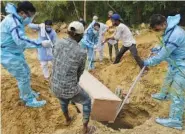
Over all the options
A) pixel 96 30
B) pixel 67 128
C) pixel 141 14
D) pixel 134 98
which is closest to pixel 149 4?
pixel 141 14

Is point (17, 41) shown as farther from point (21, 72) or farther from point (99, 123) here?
point (99, 123)

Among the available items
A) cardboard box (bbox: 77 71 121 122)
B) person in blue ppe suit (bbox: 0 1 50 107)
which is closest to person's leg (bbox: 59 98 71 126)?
cardboard box (bbox: 77 71 121 122)

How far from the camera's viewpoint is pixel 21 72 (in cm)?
589

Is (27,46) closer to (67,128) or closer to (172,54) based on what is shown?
(67,128)

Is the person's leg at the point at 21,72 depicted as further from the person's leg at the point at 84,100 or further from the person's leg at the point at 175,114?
the person's leg at the point at 175,114

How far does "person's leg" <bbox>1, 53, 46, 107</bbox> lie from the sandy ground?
0.48 feet

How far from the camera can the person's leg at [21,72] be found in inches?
229

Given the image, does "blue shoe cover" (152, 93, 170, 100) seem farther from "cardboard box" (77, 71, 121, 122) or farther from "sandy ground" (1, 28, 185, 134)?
"cardboard box" (77, 71, 121, 122)

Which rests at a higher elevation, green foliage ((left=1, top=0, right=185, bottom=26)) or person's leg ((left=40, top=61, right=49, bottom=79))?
green foliage ((left=1, top=0, right=185, bottom=26))

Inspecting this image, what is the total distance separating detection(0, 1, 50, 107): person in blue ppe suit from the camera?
18.3 ft

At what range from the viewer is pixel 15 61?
5824 mm

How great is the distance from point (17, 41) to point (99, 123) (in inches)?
71.5

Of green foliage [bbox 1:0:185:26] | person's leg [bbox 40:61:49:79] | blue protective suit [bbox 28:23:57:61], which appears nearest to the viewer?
blue protective suit [bbox 28:23:57:61]

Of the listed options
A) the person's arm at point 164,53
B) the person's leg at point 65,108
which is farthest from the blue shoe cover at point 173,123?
the person's leg at point 65,108
